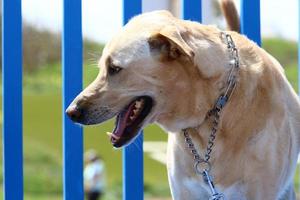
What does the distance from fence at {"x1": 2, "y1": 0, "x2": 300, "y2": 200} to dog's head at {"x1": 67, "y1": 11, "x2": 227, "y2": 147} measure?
30.7 inches

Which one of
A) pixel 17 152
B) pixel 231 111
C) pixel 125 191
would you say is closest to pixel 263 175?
pixel 231 111

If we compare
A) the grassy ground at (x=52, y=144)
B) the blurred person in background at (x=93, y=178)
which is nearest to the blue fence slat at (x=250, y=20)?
the grassy ground at (x=52, y=144)

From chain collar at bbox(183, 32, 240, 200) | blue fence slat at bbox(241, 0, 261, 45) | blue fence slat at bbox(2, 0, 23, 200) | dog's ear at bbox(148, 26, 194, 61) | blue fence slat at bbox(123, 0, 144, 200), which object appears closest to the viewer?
dog's ear at bbox(148, 26, 194, 61)

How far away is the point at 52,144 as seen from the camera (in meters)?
11.7

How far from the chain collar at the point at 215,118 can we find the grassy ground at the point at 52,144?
6409 millimetres

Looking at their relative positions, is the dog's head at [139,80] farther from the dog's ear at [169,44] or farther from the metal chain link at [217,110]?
the metal chain link at [217,110]

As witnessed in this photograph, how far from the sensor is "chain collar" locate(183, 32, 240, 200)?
273 centimetres

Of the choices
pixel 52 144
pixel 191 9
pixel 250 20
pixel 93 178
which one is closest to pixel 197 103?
pixel 191 9

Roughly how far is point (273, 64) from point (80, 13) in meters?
0.96

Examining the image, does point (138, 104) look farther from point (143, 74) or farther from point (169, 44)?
point (169, 44)

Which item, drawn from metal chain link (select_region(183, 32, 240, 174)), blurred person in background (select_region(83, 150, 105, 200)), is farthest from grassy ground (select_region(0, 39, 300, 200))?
metal chain link (select_region(183, 32, 240, 174))

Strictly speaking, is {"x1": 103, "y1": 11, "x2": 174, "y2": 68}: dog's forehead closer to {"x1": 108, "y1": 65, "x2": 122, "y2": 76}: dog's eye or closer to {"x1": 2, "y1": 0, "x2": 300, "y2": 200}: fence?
{"x1": 108, "y1": 65, "x2": 122, "y2": 76}: dog's eye

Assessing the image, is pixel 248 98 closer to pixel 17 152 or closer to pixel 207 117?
pixel 207 117

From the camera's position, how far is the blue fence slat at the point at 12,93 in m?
3.34
